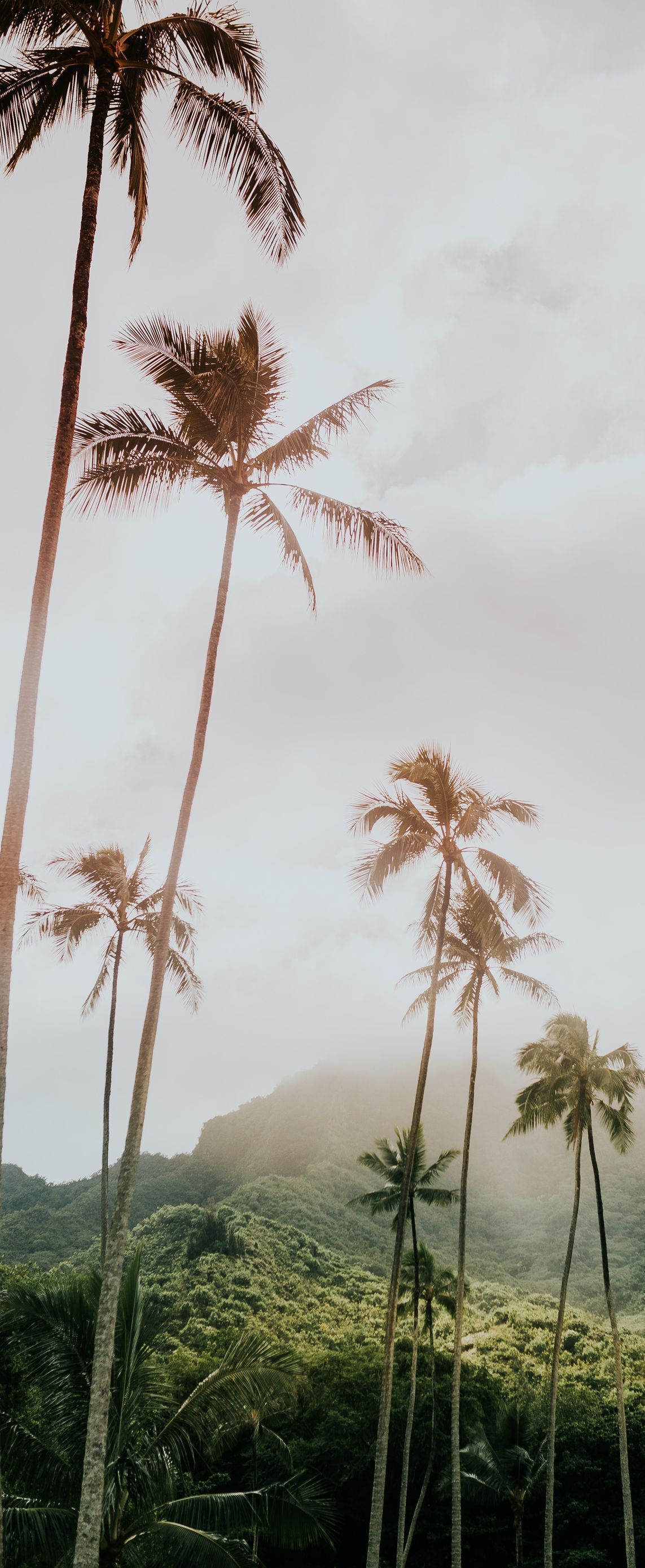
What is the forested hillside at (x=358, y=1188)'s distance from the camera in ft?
168

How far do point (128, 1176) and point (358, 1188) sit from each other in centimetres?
6518

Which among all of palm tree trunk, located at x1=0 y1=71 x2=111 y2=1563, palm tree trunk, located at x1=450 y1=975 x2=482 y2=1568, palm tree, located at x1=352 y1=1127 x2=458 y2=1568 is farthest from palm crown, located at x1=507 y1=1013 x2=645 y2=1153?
palm tree trunk, located at x1=0 y1=71 x2=111 y2=1563

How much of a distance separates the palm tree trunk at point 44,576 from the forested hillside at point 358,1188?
4113cm

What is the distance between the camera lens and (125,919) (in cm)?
2030

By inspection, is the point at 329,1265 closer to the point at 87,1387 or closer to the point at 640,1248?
the point at 640,1248

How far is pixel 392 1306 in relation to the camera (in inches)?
639

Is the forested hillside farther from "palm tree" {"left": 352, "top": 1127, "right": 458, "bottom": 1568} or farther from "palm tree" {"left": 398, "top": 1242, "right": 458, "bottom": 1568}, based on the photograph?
"palm tree" {"left": 352, "top": 1127, "right": 458, "bottom": 1568}

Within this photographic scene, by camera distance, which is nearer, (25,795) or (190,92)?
(25,795)

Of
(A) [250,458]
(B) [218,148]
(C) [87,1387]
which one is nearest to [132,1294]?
(C) [87,1387]

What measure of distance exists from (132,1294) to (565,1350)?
1283 inches

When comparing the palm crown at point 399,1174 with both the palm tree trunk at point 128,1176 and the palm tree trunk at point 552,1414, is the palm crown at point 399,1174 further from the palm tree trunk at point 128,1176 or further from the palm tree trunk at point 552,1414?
the palm tree trunk at point 128,1176

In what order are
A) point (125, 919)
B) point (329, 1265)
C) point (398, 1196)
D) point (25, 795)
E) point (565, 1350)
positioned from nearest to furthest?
point (25, 795) < point (125, 919) < point (398, 1196) < point (565, 1350) < point (329, 1265)

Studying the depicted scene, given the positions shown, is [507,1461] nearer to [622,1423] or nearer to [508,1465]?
[508,1465]

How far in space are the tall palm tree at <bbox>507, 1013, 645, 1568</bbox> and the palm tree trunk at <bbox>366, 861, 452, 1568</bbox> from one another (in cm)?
769
